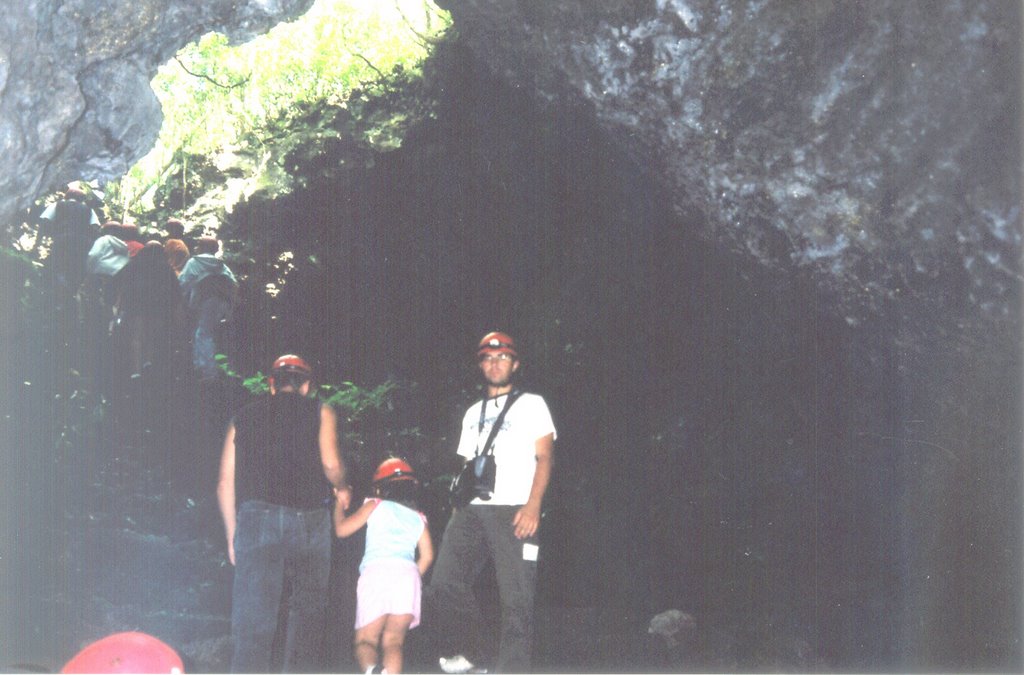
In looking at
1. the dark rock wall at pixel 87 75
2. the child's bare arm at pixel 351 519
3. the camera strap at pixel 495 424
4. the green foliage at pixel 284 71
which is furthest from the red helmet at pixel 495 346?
the green foliage at pixel 284 71

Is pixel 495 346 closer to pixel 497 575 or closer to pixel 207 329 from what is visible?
pixel 497 575

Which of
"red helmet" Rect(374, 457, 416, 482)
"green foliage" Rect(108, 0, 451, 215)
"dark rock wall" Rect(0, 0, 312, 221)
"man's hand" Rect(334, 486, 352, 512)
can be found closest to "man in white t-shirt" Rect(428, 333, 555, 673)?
"red helmet" Rect(374, 457, 416, 482)

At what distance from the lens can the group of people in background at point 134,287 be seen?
19.2 feet

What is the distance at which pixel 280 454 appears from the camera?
406 centimetres

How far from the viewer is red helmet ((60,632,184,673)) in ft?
9.88

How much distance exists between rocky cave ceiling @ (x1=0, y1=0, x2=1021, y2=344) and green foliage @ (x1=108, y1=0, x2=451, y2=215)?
1.71 m

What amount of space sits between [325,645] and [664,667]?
5.83ft

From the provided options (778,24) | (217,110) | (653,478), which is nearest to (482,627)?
(653,478)

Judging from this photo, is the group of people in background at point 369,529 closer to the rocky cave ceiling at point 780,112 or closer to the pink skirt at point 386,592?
the pink skirt at point 386,592

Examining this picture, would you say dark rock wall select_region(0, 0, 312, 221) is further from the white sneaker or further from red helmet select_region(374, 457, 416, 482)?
the white sneaker

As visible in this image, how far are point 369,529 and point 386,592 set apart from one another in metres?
0.29

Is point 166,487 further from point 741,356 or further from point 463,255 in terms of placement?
point 741,356

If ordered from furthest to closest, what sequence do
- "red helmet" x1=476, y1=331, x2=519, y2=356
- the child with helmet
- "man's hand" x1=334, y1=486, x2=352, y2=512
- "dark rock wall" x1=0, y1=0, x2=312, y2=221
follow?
"red helmet" x1=476, y1=331, x2=519, y2=356 → "man's hand" x1=334, y1=486, x2=352, y2=512 → the child with helmet → "dark rock wall" x1=0, y1=0, x2=312, y2=221

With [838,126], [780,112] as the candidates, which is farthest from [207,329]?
[838,126]
